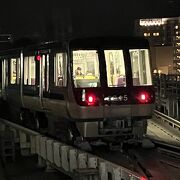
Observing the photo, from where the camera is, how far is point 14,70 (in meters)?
17.8

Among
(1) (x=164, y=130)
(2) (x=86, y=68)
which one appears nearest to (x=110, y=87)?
(2) (x=86, y=68)

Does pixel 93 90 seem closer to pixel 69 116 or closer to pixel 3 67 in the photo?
pixel 69 116

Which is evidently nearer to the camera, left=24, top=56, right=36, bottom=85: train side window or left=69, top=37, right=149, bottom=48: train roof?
left=69, top=37, right=149, bottom=48: train roof

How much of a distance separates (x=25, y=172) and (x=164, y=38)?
9375cm

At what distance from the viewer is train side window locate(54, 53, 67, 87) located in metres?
12.3

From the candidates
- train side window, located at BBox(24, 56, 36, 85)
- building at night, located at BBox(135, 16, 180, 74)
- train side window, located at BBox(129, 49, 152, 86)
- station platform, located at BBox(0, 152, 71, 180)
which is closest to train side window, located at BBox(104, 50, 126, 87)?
train side window, located at BBox(129, 49, 152, 86)

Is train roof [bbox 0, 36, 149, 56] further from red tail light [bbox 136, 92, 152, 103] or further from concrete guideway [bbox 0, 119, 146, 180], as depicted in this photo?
concrete guideway [bbox 0, 119, 146, 180]

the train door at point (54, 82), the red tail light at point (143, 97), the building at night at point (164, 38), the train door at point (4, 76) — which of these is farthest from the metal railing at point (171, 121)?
the building at night at point (164, 38)

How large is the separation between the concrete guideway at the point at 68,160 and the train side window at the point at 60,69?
4.67ft

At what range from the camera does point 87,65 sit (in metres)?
12.1

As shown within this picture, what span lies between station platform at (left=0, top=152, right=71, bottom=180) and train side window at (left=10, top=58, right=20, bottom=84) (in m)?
4.08

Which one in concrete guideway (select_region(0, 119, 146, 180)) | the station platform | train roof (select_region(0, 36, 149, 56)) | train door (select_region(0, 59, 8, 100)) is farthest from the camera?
train door (select_region(0, 59, 8, 100))

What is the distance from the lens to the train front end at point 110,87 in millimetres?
11898

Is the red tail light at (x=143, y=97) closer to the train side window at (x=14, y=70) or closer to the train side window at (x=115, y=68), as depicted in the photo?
the train side window at (x=115, y=68)
